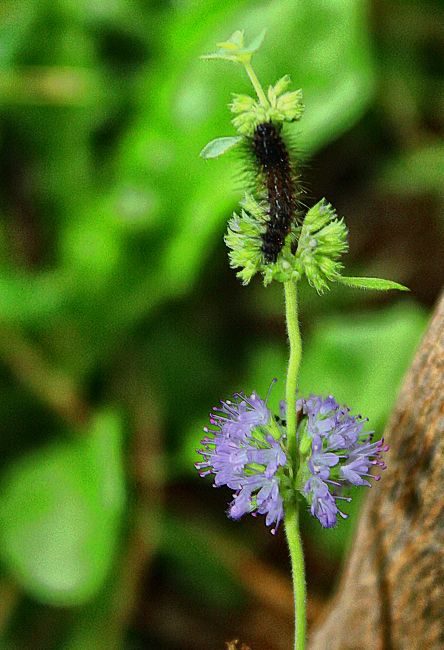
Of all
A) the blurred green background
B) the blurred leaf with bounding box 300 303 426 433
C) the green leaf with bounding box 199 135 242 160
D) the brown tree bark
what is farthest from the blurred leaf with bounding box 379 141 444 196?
the green leaf with bounding box 199 135 242 160

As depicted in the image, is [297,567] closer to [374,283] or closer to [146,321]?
[374,283]

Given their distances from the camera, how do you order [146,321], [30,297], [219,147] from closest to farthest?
[219,147], [30,297], [146,321]

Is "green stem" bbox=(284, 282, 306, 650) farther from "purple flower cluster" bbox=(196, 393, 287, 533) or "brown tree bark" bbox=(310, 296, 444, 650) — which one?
"brown tree bark" bbox=(310, 296, 444, 650)

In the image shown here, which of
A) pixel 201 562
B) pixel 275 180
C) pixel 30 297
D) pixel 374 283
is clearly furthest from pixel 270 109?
pixel 201 562

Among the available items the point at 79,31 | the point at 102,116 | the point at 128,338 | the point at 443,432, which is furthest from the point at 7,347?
the point at 443,432

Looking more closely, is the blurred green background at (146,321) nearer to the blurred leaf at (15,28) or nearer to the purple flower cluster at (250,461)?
the blurred leaf at (15,28)

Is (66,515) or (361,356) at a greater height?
(361,356)

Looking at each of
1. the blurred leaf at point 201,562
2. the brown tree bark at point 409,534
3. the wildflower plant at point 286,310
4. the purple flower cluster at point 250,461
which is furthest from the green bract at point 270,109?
the blurred leaf at point 201,562
